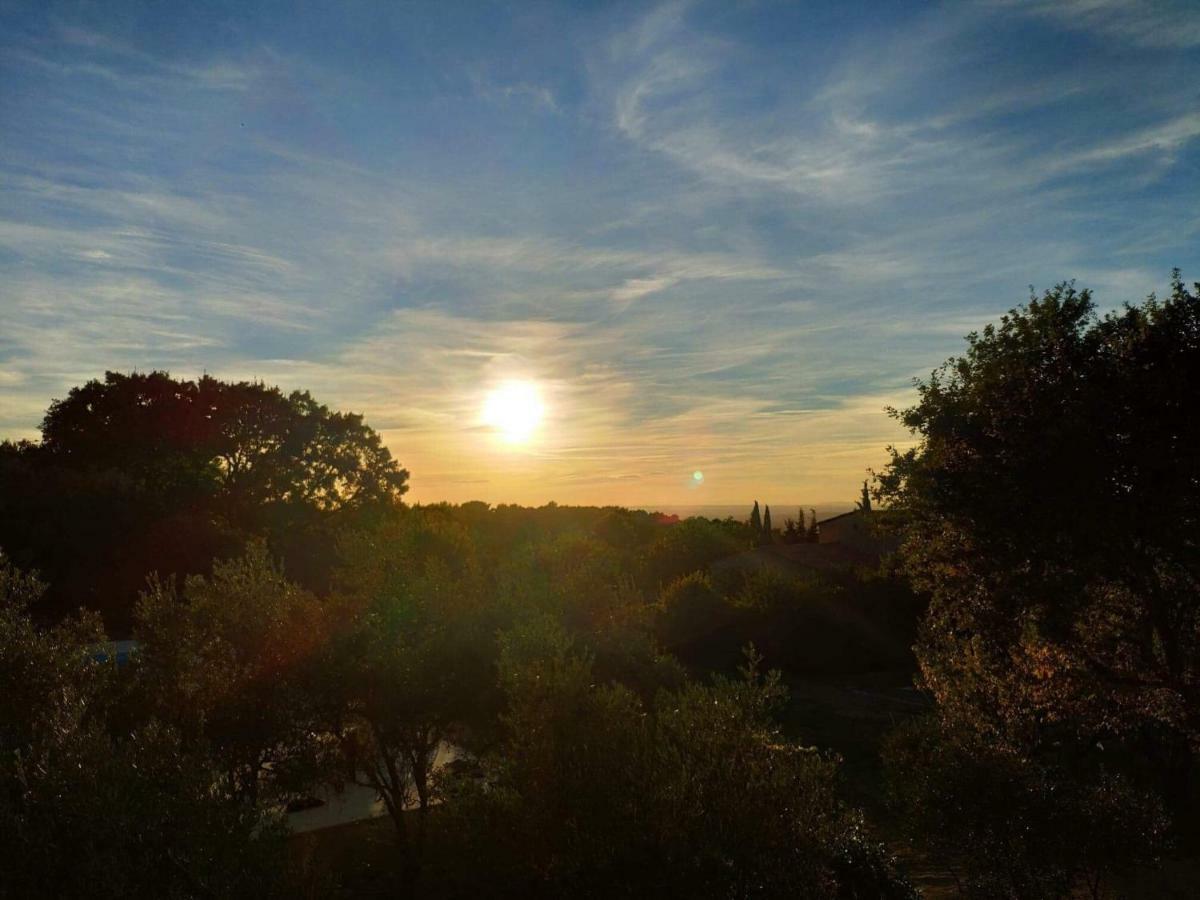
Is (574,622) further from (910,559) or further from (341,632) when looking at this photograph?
(910,559)

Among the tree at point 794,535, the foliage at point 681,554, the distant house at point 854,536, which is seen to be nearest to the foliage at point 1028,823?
the distant house at point 854,536

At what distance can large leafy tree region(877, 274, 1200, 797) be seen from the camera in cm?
1205

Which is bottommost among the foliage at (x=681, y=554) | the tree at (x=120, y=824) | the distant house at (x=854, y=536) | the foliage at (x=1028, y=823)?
the foliage at (x=1028, y=823)

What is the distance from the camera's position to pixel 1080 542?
40.7 feet

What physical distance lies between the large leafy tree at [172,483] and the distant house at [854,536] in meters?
29.3

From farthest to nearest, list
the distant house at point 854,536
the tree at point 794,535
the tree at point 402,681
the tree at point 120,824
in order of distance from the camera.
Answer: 1. the tree at point 794,535
2. the distant house at point 854,536
3. the tree at point 402,681
4. the tree at point 120,824

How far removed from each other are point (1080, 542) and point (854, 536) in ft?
149

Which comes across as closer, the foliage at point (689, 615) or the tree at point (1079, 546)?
the tree at point (1079, 546)

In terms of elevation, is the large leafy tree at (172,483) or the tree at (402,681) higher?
the large leafy tree at (172,483)

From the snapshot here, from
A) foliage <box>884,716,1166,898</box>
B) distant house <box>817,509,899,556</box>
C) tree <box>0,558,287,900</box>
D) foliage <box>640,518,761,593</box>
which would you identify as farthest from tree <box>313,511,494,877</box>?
foliage <box>640,518,761,593</box>

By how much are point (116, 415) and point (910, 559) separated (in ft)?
140

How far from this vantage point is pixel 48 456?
141 feet

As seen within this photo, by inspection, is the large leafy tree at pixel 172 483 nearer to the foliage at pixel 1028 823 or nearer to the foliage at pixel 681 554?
the foliage at pixel 681 554

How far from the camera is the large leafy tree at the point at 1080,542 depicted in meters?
12.0
